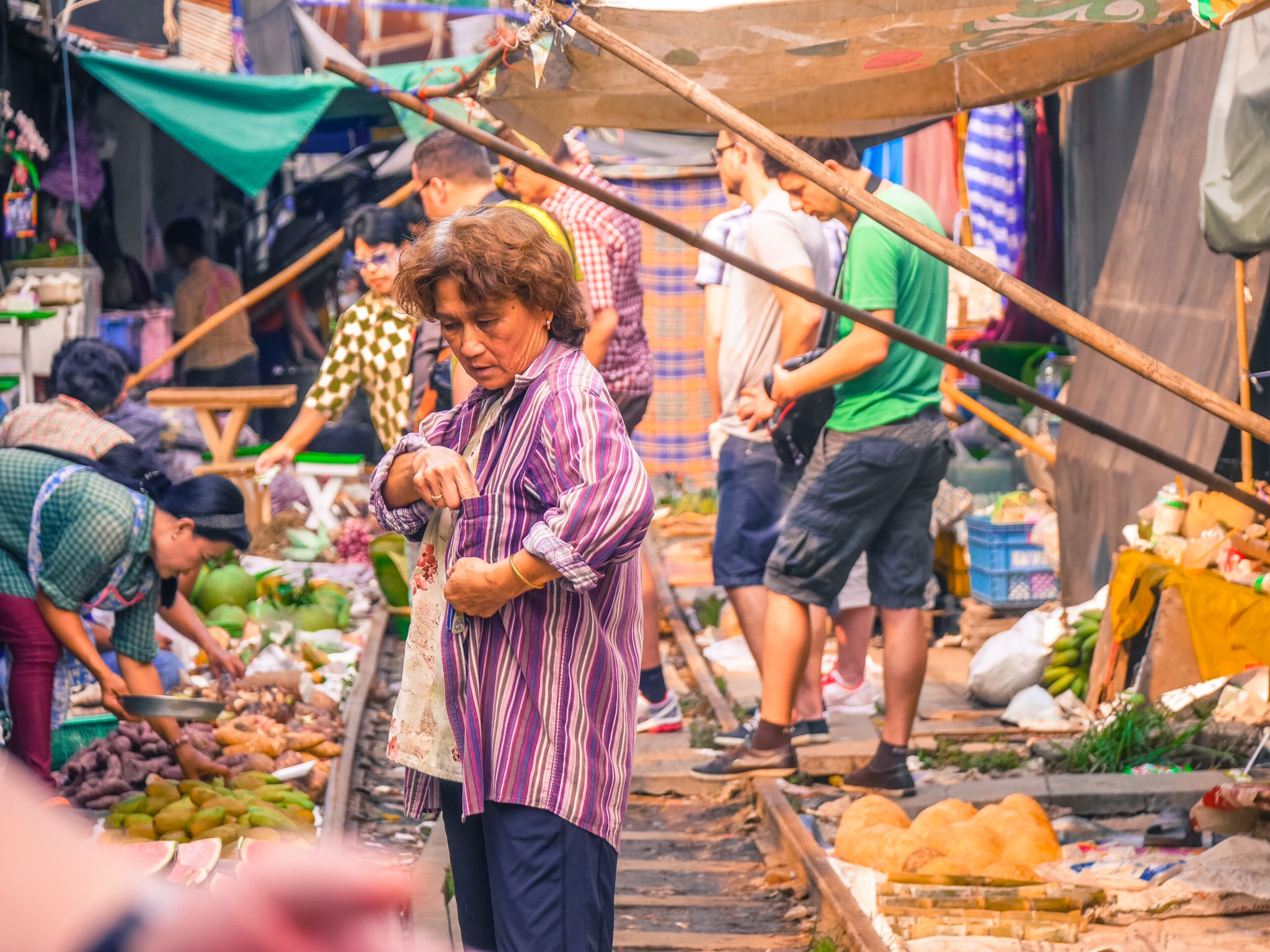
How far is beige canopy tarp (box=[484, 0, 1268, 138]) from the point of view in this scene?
12.7ft

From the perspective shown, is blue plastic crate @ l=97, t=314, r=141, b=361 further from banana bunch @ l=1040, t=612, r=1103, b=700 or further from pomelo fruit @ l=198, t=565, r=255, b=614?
banana bunch @ l=1040, t=612, r=1103, b=700

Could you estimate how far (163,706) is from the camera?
16.7 ft

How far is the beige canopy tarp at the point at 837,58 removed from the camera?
388cm

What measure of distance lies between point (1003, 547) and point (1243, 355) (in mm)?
2390

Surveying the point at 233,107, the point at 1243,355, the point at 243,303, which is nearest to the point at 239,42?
the point at 233,107

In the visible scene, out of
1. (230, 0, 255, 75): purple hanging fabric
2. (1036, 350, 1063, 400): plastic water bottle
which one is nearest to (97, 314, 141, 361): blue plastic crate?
(230, 0, 255, 75): purple hanging fabric

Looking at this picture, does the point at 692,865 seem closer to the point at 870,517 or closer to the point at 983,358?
the point at 870,517

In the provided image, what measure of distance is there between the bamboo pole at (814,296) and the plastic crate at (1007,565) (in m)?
4.52

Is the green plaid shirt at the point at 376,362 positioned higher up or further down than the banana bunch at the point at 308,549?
higher up

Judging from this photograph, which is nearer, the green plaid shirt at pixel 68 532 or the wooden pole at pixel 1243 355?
the green plaid shirt at pixel 68 532

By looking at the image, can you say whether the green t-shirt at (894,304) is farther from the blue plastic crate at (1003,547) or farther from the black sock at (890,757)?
the blue plastic crate at (1003,547)

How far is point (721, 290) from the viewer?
24.4ft

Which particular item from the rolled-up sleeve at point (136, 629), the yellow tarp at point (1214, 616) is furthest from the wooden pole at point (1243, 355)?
the rolled-up sleeve at point (136, 629)

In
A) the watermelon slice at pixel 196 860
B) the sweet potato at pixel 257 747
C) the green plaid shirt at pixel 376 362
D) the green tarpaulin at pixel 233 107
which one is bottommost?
the sweet potato at pixel 257 747
